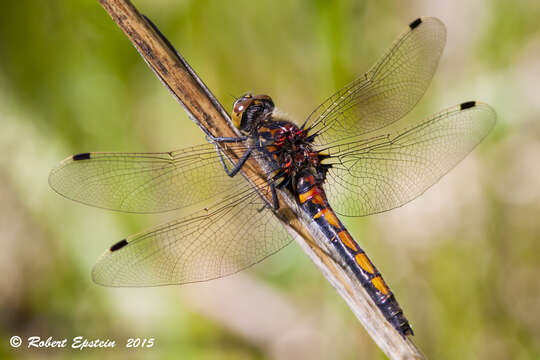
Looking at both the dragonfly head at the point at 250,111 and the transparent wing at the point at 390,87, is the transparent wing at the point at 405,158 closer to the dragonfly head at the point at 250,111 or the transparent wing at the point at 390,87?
the transparent wing at the point at 390,87

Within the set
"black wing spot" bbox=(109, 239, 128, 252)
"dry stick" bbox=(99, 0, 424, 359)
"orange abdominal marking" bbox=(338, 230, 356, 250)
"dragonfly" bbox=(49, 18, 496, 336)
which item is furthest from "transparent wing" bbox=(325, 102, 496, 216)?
"black wing spot" bbox=(109, 239, 128, 252)

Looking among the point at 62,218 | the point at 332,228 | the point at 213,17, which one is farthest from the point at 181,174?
the point at 213,17

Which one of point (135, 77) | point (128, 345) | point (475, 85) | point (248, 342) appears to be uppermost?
point (135, 77)

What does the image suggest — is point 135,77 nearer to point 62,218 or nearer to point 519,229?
point 62,218

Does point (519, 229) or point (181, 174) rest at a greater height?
point (181, 174)

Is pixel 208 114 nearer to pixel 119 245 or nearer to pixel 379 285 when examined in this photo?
pixel 119 245

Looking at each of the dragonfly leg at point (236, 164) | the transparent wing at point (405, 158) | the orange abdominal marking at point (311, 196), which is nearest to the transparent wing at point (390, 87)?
the transparent wing at point (405, 158)

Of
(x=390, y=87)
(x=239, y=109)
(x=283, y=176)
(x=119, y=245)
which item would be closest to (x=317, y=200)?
(x=283, y=176)

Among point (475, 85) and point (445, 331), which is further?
point (475, 85)

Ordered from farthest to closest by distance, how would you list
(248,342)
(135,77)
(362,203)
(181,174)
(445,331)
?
(135,77) → (248,342) → (445,331) → (362,203) → (181,174)
